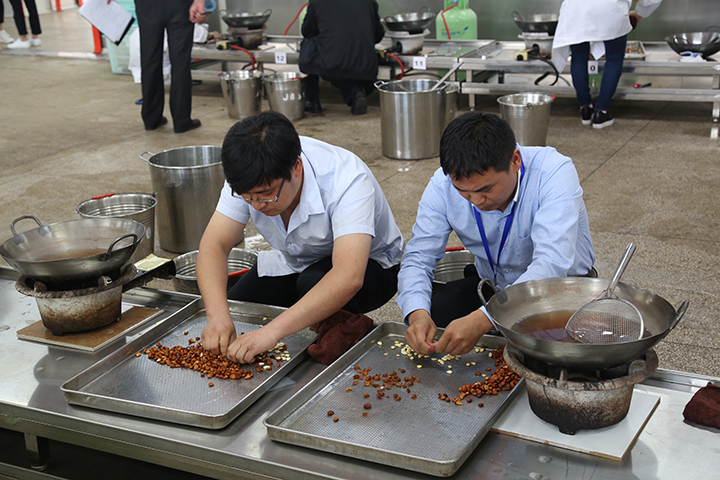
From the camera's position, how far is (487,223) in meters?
1.87

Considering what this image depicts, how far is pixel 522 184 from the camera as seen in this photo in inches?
A: 70.4

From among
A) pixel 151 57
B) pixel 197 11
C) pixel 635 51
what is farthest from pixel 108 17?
pixel 635 51

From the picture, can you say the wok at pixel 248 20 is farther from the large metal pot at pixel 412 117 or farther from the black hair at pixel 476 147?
the black hair at pixel 476 147

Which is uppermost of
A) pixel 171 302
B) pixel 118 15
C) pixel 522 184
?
pixel 118 15

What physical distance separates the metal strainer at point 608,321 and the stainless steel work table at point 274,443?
0.68 ft

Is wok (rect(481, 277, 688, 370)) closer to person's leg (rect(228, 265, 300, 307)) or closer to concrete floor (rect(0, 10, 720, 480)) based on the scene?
person's leg (rect(228, 265, 300, 307))

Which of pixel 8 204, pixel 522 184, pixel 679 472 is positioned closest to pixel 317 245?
pixel 522 184

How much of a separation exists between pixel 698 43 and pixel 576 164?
63.6 inches

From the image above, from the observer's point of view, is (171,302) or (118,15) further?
(118,15)

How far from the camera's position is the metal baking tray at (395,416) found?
1.25m

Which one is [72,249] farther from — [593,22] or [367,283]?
[593,22]

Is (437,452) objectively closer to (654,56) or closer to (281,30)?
(654,56)

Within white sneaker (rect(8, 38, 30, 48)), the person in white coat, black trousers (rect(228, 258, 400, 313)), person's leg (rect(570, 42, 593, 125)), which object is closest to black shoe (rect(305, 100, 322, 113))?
the person in white coat

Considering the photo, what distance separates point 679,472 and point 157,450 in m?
0.97
